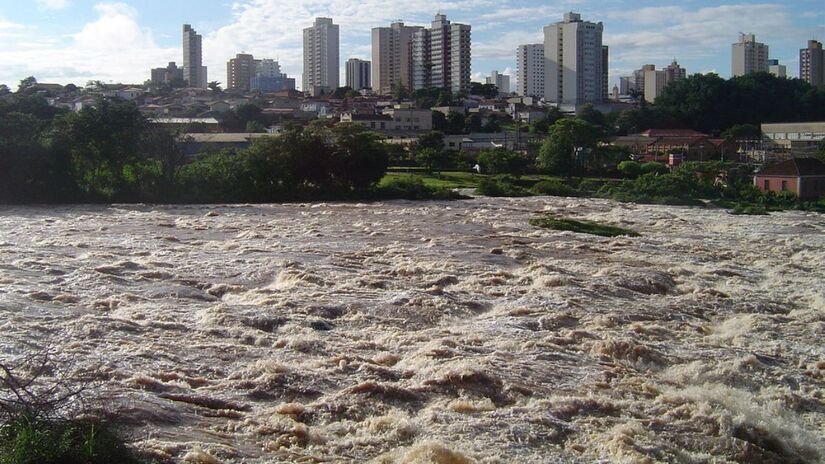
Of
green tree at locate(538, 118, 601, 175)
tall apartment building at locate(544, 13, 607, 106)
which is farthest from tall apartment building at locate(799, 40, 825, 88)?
green tree at locate(538, 118, 601, 175)

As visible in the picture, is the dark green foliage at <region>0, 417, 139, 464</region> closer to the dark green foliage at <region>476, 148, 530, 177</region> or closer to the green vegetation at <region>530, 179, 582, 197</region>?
the green vegetation at <region>530, 179, 582, 197</region>

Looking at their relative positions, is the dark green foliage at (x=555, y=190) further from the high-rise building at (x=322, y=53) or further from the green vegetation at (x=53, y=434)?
the high-rise building at (x=322, y=53)

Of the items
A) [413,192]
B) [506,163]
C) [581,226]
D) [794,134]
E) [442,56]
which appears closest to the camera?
[581,226]

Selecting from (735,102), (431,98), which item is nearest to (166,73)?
(431,98)

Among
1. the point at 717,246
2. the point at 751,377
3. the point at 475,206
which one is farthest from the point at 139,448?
the point at 475,206

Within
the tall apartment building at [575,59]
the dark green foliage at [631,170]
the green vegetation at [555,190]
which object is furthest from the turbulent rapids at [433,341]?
the tall apartment building at [575,59]

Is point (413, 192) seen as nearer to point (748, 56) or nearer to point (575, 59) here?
point (575, 59)
